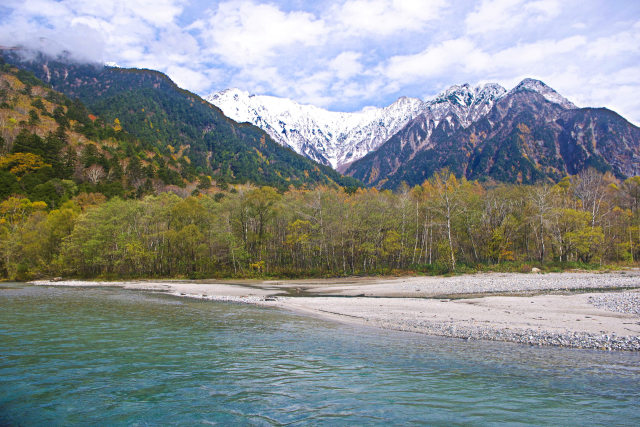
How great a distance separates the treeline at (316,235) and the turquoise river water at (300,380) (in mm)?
38022

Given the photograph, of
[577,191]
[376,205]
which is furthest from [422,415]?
[577,191]

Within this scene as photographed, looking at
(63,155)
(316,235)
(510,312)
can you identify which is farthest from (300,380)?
(63,155)

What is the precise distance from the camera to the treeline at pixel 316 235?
52344mm

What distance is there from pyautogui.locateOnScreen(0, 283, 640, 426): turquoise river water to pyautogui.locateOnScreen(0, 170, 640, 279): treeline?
125ft

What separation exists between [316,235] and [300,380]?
149ft

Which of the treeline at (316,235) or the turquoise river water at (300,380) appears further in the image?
the treeline at (316,235)

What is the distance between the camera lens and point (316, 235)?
54906 millimetres

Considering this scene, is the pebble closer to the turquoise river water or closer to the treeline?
the turquoise river water

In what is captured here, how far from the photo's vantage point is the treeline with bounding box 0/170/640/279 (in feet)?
172

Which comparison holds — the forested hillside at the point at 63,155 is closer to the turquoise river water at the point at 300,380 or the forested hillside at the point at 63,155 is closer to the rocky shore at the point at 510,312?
the rocky shore at the point at 510,312

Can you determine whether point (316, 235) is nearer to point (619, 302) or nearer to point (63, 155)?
point (619, 302)

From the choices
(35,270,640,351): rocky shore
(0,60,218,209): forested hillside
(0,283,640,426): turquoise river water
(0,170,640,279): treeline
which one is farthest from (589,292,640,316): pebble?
(0,60,218,209): forested hillside

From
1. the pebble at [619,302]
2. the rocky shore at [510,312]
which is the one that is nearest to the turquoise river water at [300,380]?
the rocky shore at [510,312]

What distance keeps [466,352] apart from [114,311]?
2238 cm
